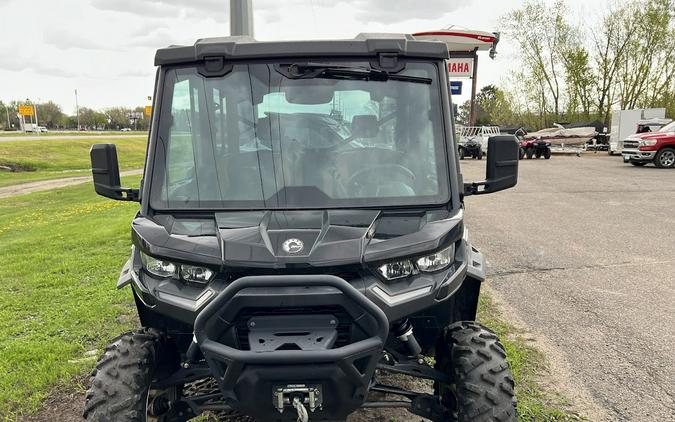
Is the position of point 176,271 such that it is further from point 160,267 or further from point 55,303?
point 55,303

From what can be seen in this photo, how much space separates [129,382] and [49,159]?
42741mm

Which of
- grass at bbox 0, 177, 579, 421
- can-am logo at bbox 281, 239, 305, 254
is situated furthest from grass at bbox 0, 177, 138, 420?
can-am logo at bbox 281, 239, 305, 254

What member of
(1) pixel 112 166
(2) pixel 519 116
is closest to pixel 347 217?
(1) pixel 112 166

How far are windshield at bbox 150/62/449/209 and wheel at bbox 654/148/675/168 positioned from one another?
77.7 feet

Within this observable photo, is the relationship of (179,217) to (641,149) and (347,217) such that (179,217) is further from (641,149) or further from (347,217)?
(641,149)

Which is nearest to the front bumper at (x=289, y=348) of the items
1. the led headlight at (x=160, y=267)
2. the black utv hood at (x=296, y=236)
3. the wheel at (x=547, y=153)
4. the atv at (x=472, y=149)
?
the black utv hood at (x=296, y=236)

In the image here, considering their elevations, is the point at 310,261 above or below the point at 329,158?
below

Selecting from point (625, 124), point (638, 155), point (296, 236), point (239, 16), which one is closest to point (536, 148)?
point (625, 124)

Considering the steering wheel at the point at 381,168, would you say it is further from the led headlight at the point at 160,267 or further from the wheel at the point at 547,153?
the wheel at the point at 547,153

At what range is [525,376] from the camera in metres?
4.07

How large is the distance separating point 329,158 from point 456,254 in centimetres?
82

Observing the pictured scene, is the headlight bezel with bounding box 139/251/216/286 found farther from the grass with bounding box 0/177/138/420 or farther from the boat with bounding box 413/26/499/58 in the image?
the boat with bounding box 413/26/499/58

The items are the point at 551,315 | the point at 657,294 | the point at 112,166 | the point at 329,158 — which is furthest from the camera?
the point at 657,294

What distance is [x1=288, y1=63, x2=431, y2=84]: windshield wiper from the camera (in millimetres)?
2848
